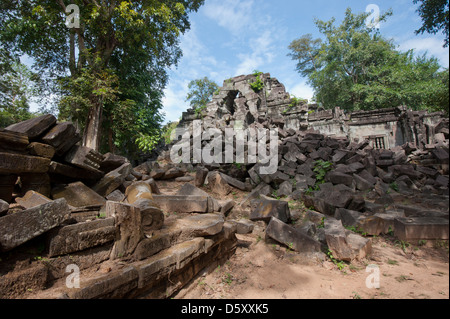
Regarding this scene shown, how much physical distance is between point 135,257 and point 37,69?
11.3 meters

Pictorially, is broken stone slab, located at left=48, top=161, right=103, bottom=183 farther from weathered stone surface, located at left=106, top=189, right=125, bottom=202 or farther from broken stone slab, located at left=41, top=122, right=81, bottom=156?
weathered stone surface, located at left=106, top=189, right=125, bottom=202

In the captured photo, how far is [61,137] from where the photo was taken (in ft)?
9.41

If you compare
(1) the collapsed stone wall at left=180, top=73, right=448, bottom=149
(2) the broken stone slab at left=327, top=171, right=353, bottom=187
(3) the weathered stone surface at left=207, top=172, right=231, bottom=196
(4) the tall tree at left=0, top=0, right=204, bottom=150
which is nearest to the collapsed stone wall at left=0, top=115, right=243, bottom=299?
(3) the weathered stone surface at left=207, top=172, right=231, bottom=196

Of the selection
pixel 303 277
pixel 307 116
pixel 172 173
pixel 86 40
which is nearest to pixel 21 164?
pixel 303 277

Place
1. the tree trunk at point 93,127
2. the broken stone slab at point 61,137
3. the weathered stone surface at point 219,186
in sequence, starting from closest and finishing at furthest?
the broken stone slab at point 61,137 → the weathered stone surface at point 219,186 → the tree trunk at point 93,127

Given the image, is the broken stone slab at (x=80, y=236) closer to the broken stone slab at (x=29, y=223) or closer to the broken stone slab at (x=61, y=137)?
the broken stone slab at (x=29, y=223)

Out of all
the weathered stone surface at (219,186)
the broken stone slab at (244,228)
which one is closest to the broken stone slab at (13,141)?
the broken stone slab at (244,228)

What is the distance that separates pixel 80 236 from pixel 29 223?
1.20 ft

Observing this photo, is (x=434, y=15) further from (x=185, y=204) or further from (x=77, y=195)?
(x=77, y=195)

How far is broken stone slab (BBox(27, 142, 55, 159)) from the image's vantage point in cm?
256

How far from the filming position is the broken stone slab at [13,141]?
2.30 m

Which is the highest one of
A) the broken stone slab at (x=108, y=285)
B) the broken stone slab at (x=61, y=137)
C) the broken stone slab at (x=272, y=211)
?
the broken stone slab at (x=61, y=137)

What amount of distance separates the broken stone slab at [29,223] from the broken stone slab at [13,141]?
130cm
